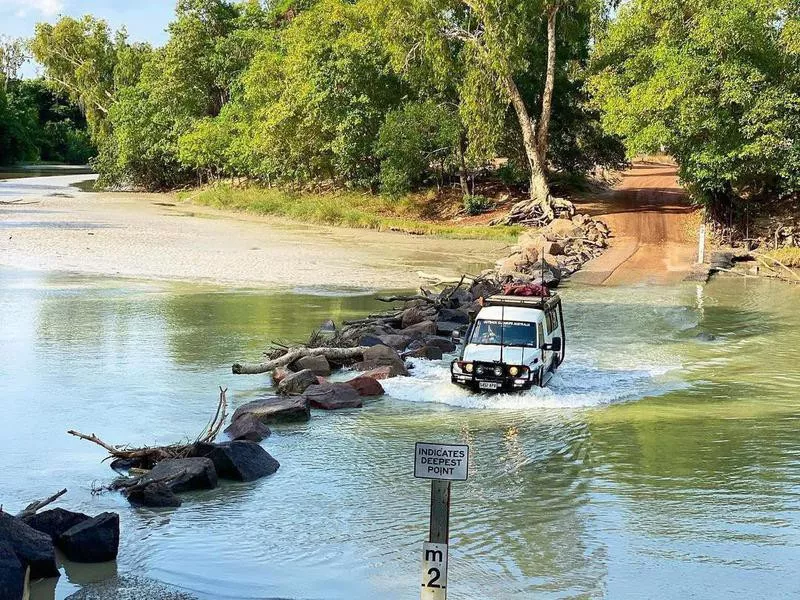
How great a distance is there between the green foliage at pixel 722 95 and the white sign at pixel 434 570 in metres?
33.7

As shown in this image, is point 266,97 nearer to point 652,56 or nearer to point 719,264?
point 652,56

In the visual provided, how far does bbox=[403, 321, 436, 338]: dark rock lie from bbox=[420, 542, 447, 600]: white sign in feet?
56.0

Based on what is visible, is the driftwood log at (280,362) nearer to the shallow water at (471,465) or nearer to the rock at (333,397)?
the shallow water at (471,465)

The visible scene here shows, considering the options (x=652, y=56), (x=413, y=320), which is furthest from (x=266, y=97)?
(x=413, y=320)

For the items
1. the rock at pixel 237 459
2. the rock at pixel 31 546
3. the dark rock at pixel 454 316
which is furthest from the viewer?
the dark rock at pixel 454 316

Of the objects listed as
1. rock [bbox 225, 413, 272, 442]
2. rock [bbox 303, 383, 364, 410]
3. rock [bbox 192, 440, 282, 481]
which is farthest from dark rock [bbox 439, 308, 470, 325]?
rock [bbox 192, 440, 282, 481]

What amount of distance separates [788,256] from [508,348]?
24521 millimetres

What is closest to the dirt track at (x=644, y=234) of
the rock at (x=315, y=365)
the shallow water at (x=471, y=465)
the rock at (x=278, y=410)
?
the shallow water at (x=471, y=465)

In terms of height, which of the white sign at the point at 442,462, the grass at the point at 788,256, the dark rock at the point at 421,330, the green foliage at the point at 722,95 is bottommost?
the dark rock at the point at 421,330

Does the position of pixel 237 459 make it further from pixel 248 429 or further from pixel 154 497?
pixel 248 429

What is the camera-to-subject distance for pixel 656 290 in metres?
34.1

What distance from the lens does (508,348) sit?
18656 mm

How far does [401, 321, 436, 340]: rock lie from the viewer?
82.4 feet

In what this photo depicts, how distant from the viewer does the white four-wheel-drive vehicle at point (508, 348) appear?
1828 centimetres
